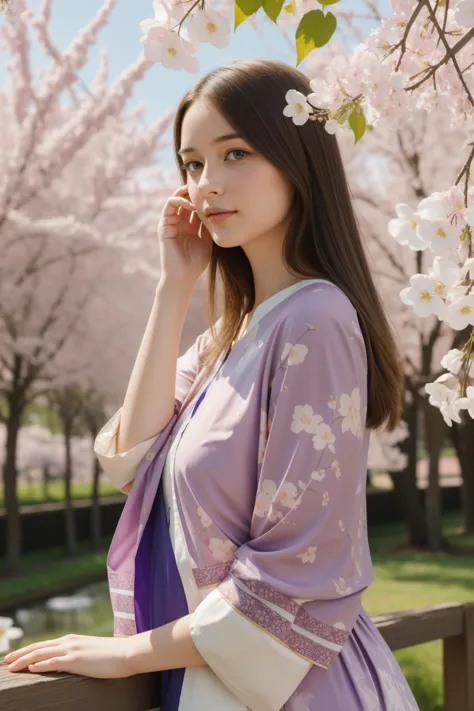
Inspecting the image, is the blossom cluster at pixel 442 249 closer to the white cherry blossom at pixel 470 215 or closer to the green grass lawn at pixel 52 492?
the white cherry blossom at pixel 470 215

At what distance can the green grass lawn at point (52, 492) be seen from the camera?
1966 centimetres

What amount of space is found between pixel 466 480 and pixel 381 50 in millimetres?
12579

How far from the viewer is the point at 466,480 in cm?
1327

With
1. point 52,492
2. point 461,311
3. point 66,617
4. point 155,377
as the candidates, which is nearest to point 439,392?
point 461,311

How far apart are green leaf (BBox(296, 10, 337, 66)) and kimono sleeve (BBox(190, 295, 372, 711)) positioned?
0.45 meters

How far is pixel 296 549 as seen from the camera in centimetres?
130

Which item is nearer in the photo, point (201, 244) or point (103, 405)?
point (201, 244)

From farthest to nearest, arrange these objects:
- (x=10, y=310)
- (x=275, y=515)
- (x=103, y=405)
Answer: (x=103, y=405) → (x=10, y=310) → (x=275, y=515)

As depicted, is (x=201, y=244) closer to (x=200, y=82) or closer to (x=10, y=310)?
(x=200, y=82)

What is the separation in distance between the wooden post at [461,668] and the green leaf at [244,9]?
5.56 feet

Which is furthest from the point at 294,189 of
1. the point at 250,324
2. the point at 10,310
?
the point at 10,310

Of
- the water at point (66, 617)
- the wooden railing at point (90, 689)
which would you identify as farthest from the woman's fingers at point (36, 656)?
the water at point (66, 617)

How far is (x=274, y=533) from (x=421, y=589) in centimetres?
754

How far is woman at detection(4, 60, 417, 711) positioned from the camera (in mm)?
1315
